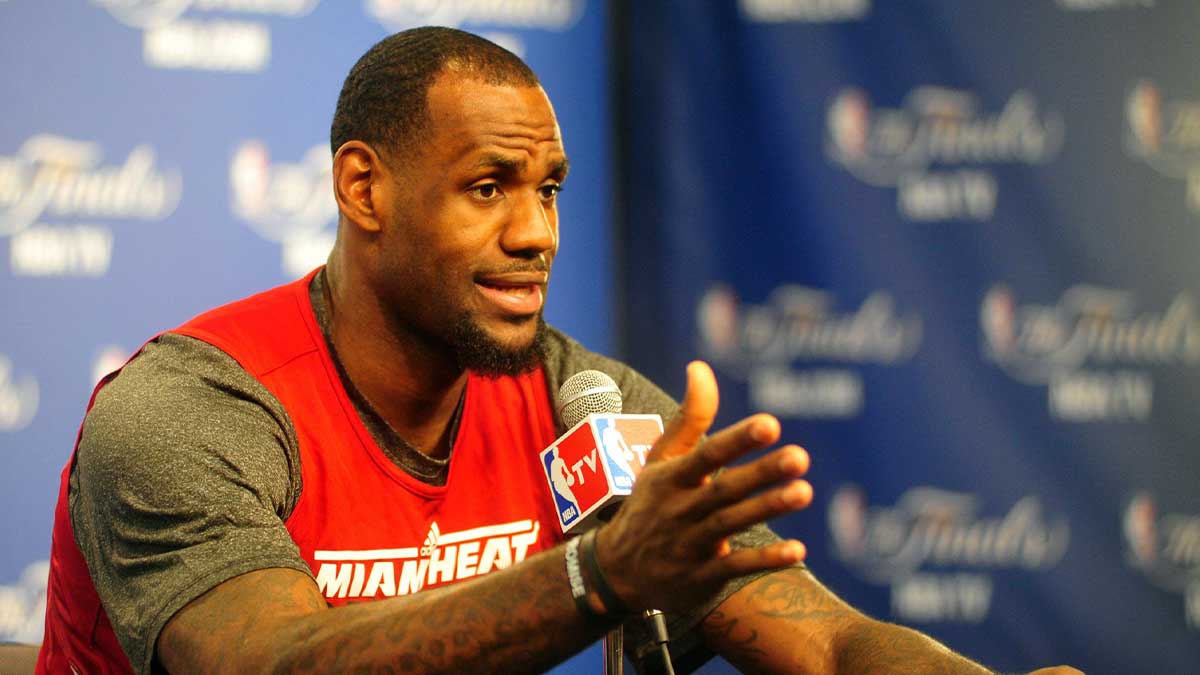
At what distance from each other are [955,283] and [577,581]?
2.54 m

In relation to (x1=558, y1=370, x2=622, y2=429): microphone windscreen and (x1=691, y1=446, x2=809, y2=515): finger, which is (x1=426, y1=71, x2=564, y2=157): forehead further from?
(x1=691, y1=446, x2=809, y2=515): finger

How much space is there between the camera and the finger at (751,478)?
1078 millimetres

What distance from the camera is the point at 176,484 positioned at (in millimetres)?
1569

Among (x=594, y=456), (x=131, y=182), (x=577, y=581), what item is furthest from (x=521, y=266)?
(x=131, y=182)

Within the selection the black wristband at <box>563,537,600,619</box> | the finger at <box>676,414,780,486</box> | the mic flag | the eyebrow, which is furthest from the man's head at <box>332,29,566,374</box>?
the finger at <box>676,414,780,486</box>

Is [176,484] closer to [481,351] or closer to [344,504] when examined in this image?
[344,504]

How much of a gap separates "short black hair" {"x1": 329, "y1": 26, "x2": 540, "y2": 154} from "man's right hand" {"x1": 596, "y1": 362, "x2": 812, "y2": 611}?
96cm

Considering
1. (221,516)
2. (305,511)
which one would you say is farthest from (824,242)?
(221,516)

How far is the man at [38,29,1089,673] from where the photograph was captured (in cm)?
140

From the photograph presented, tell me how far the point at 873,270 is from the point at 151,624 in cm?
248

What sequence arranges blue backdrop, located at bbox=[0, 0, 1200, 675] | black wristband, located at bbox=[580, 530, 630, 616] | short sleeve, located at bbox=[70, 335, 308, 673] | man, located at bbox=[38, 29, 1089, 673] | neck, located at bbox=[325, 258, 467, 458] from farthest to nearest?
blue backdrop, located at bbox=[0, 0, 1200, 675]
neck, located at bbox=[325, 258, 467, 458]
short sleeve, located at bbox=[70, 335, 308, 673]
man, located at bbox=[38, 29, 1089, 673]
black wristband, located at bbox=[580, 530, 630, 616]

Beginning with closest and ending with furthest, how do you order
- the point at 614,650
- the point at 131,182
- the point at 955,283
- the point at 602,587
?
1. the point at 602,587
2. the point at 614,650
3. the point at 131,182
4. the point at 955,283

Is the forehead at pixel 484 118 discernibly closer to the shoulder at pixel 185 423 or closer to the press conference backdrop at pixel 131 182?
the shoulder at pixel 185 423

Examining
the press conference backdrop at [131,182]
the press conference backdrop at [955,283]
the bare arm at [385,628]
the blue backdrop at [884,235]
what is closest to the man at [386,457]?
the bare arm at [385,628]
